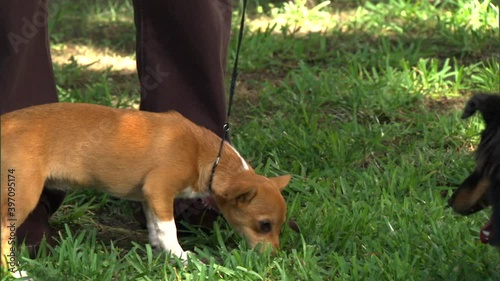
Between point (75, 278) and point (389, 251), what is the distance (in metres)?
1.30

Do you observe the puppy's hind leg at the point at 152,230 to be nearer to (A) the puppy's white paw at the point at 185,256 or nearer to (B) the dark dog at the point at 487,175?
(A) the puppy's white paw at the point at 185,256

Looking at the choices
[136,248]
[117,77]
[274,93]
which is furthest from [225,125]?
[117,77]

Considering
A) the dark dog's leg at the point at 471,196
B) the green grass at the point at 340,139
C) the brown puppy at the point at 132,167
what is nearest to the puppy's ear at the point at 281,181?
the brown puppy at the point at 132,167

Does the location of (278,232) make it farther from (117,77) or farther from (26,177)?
(117,77)

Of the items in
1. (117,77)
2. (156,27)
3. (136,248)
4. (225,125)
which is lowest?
(117,77)

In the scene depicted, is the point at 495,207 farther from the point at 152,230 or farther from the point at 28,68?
the point at 28,68

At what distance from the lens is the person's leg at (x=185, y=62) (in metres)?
4.46

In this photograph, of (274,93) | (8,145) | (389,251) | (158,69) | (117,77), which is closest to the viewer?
(8,145)

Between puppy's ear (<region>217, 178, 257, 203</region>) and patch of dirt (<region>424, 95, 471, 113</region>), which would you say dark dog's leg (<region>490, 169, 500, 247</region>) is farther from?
patch of dirt (<region>424, 95, 471, 113</region>)

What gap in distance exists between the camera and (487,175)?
377 cm

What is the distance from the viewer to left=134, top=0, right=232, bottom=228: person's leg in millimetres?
4465

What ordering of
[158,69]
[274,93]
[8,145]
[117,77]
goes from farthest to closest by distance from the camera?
[117,77]
[274,93]
[158,69]
[8,145]

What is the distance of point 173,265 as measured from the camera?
163 inches

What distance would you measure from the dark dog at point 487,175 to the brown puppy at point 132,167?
770 millimetres
